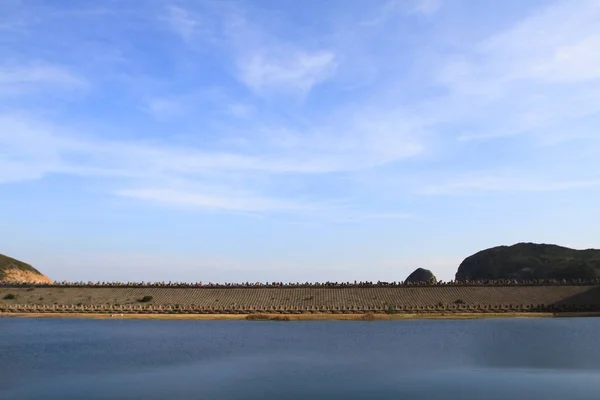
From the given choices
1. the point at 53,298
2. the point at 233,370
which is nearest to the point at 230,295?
the point at 53,298

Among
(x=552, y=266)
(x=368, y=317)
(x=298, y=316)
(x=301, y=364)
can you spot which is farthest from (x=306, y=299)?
(x=552, y=266)

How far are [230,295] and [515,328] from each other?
55.0 meters

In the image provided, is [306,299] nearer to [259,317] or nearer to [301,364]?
[259,317]

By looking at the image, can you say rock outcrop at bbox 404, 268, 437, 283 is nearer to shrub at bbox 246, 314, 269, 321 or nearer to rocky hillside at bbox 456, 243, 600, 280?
rocky hillside at bbox 456, 243, 600, 280

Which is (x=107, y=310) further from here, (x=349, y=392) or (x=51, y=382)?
(x=349, y=392)

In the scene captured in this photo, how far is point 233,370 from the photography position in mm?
38094

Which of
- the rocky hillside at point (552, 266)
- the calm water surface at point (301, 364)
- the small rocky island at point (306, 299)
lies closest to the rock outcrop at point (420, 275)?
the rocky hillside at point (552, 266)

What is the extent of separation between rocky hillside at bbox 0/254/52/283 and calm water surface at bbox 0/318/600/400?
340 feet

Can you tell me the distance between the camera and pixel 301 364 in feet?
134

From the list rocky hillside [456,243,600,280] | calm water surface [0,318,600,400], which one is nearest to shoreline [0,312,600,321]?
calm water surface [0,318,600,400]

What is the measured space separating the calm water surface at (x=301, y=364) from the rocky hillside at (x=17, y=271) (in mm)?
103557

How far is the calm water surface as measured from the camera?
3108 cm

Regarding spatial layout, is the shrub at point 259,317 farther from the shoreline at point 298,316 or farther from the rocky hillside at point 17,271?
the rocky hillside at point 17,271

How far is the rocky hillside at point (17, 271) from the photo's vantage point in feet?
530
